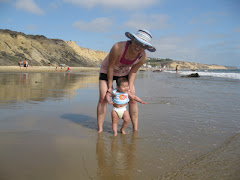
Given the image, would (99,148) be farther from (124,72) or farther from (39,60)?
(39,60)

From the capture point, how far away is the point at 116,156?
2527 millimetres

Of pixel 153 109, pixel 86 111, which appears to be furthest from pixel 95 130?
pixel 153 109

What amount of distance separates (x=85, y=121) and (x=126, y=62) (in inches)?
63.6

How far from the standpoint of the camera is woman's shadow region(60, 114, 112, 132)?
3.86m

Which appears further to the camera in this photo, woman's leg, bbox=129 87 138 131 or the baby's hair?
woman's leg, bbox=129 87 138 131

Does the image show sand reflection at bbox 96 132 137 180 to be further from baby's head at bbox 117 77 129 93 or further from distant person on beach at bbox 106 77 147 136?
baby's head at bbox 117 77 129 93

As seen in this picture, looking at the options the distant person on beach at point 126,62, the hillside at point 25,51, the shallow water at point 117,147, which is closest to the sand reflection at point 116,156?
the shallow water at point 117,147

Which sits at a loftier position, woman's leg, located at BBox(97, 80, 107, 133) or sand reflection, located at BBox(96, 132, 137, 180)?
woman's leg, located at BBox(97, 80, 107, 133)

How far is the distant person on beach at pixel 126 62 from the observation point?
3.11 m

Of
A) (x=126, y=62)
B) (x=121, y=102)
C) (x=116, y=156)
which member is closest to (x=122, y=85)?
(x=121, y=102)

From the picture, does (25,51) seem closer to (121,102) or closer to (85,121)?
(85,121)

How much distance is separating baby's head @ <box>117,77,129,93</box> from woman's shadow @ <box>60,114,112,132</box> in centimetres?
81

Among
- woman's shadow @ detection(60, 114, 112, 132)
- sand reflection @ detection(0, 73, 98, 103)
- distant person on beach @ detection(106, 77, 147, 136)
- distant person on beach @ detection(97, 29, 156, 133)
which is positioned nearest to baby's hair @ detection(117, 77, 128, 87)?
distant person on beach @ detection(106, 77, 147, 136)

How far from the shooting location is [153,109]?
5.38 m
